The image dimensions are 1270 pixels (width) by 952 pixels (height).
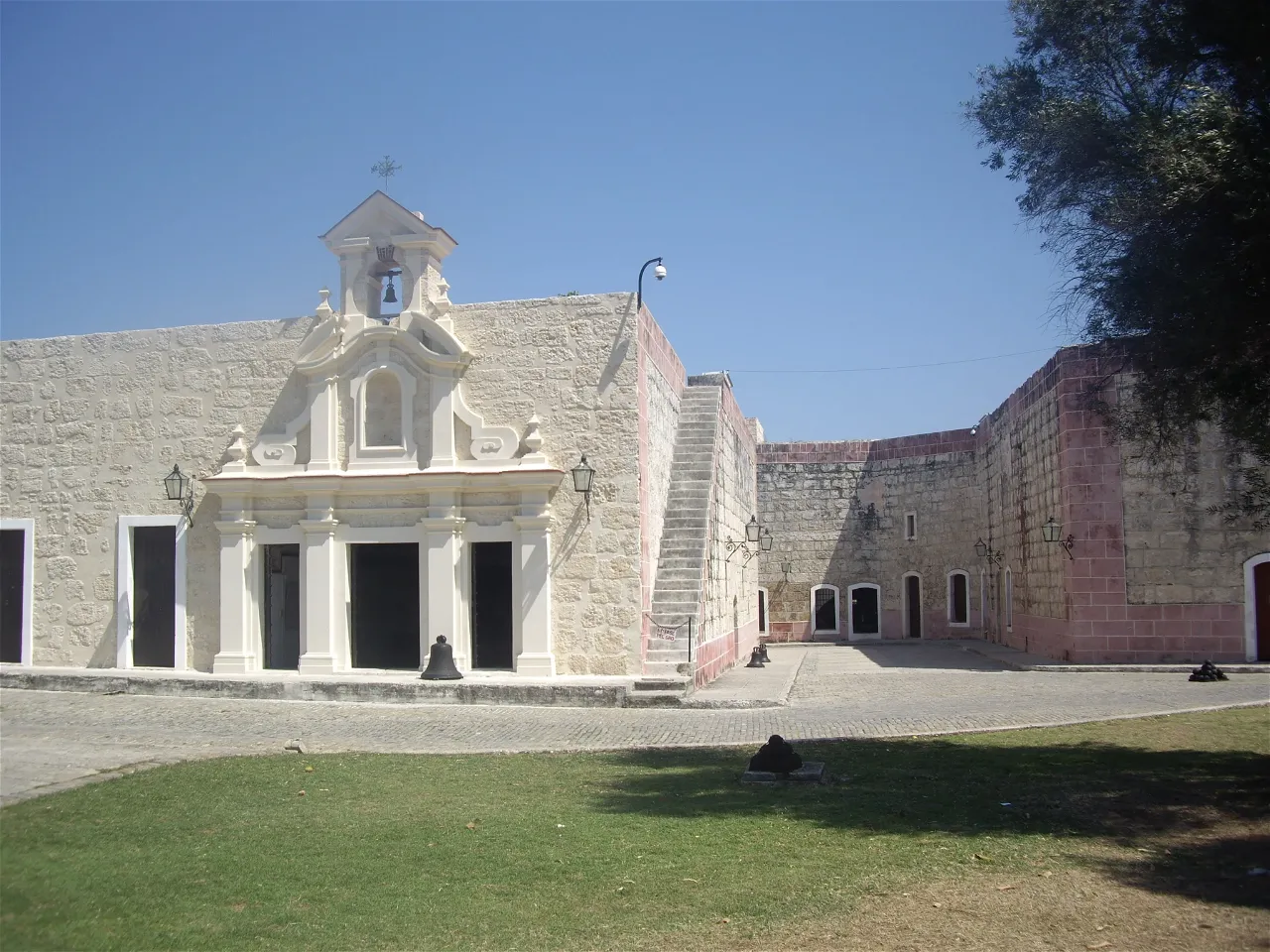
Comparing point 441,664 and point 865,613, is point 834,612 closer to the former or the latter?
point 865,613

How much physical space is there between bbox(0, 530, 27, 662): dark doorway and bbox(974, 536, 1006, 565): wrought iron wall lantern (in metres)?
19.9

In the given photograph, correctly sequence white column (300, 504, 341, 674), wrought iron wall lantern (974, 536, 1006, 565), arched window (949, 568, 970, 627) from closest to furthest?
white column (300, 504, 341, 674) < wrought iron wall lantern (974, 536, 1006, 565) < arched window (949, 568, 970, 627)

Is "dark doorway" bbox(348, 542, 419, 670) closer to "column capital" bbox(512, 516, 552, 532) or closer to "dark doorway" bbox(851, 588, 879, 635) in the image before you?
"column capital" bbox(512, 516, 552, 532)

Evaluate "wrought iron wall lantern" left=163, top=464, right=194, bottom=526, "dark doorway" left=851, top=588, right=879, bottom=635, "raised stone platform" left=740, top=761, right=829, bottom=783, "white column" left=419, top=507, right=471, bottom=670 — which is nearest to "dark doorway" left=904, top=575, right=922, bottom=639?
"dark doorway" left=851, top=588, right=879, bottom=635

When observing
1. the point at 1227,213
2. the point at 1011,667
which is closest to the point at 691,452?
the point at 1011,667

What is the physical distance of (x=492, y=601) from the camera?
16.3m

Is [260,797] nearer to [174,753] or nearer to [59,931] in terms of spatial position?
[174,753]

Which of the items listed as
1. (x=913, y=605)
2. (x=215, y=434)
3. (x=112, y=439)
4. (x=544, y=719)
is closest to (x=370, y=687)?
(x=544, y=719)

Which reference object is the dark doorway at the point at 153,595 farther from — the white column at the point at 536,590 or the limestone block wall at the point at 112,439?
the white column at the point at 536,590

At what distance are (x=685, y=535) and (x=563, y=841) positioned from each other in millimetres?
10735

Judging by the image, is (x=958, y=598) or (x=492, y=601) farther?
(x=958, y=598)

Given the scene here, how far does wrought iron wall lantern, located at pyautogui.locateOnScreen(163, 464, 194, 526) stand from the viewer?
16828 millimetres

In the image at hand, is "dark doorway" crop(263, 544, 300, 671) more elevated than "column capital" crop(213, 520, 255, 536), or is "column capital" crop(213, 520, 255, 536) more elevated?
"column capital" crop(213, 520, 255, 536)

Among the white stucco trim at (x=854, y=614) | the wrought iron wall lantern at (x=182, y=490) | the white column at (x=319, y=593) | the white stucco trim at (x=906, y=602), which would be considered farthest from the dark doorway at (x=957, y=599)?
the wrought iron wall lantern at (x=182, y=490)
